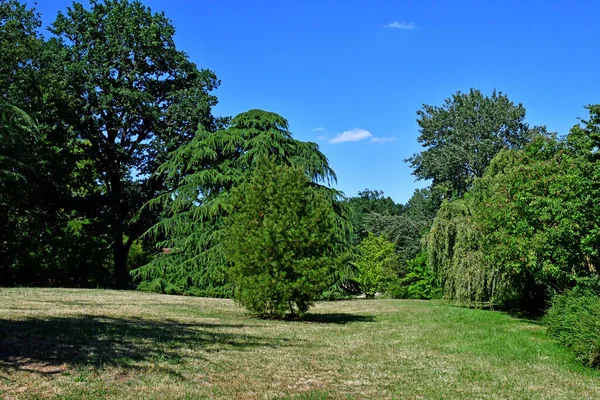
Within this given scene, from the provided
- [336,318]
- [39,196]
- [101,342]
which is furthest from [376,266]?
[101,342]

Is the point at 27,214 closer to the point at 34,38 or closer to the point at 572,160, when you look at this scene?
A: the point at 34,38

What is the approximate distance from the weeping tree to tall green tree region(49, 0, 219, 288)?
12.9ft

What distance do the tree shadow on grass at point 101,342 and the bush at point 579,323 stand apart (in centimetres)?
634

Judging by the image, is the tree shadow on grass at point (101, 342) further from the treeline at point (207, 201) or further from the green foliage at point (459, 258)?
the green foliage at point (459, 258)

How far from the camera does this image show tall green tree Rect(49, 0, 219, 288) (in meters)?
32.2

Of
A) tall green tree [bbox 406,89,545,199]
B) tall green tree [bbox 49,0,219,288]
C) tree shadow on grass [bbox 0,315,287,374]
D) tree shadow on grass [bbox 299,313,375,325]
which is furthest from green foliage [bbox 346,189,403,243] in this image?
tree shadow on grass [bbox 0,315,287,374]

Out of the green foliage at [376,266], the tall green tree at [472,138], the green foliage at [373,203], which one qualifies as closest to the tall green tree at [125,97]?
the green foliage at [376,266]

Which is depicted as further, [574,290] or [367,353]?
[574,290]

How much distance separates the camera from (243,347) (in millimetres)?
10523

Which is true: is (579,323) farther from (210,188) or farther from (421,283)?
(421,283)

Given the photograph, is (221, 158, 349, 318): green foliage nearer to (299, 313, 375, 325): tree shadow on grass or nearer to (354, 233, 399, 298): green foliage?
(299, 313, 375, 325): tree shadow on grass

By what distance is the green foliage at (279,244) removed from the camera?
53.9 feet

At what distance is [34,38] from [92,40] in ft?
24.7

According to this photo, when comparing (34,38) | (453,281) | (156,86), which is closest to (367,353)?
(453,281)
